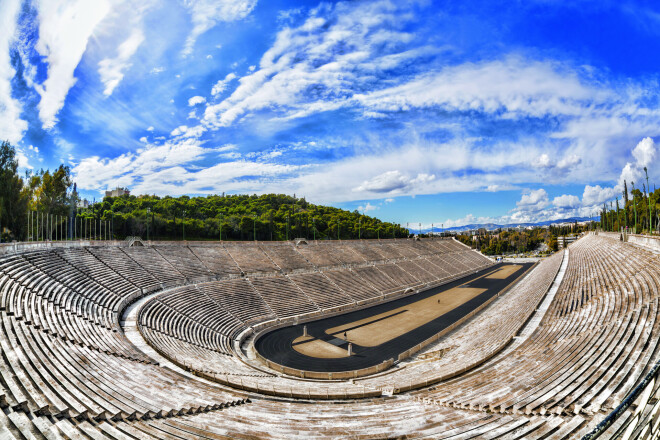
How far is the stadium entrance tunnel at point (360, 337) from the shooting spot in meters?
20.7

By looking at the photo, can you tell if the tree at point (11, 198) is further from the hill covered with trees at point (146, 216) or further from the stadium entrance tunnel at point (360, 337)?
the stadium entrance tunnel at point (360, 337)

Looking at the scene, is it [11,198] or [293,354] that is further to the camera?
[11,198]

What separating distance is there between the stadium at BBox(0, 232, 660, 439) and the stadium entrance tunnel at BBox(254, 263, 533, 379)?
198 millimetres

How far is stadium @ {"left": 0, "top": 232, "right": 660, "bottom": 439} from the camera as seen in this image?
9.28m

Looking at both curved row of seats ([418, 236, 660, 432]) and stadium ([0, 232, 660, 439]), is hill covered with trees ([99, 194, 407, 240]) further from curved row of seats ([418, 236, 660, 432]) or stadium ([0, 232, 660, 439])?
curved row of seats ([418, 236, 660, 432])

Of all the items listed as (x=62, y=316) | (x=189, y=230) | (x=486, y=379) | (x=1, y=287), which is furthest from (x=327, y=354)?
(x=189, y=230)

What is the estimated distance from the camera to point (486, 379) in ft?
46.3

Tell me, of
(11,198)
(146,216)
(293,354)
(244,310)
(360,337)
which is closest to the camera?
(293,354)

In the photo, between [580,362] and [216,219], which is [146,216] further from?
[580,362]

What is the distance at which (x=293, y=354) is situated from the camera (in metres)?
22.5

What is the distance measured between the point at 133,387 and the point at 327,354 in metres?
13.8

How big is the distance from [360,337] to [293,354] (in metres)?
6.30

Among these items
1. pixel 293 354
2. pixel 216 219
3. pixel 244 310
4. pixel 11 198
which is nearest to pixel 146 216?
pixel 216 219

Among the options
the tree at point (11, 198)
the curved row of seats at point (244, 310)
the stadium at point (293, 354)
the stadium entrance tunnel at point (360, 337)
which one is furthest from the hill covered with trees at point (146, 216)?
the stadium entrance tunnel at point (360, 337)
